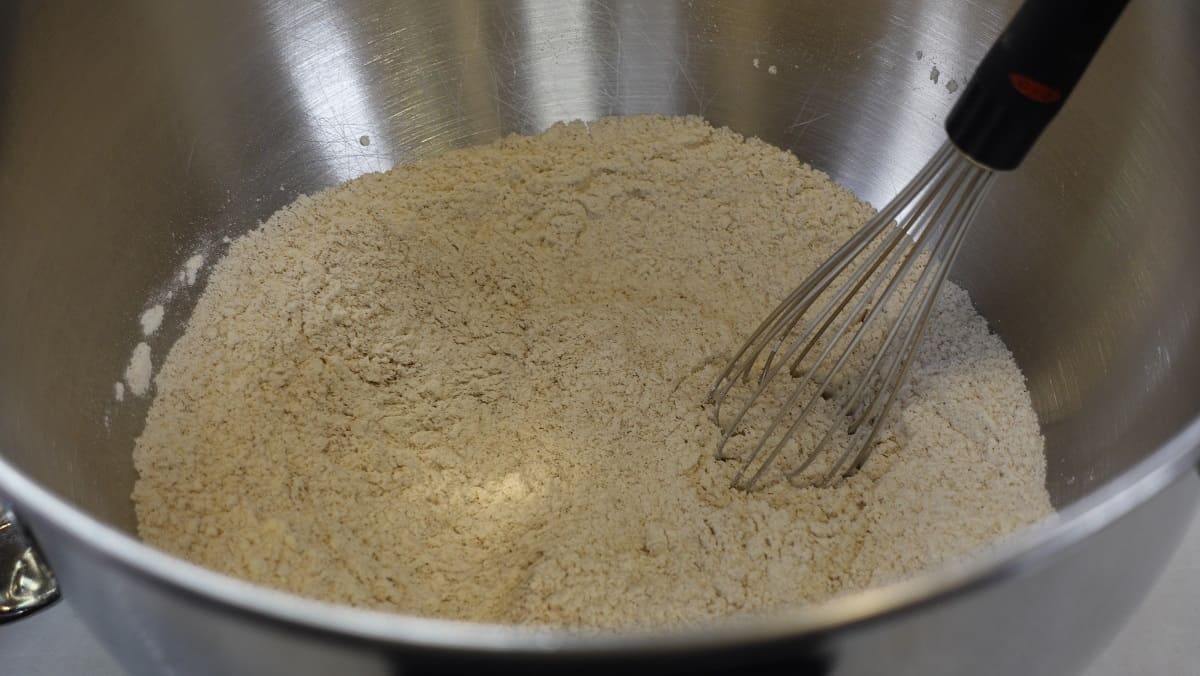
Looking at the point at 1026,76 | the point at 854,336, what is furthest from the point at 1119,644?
the point at 1026,76

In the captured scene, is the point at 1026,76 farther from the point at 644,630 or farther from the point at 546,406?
the point at 546,406

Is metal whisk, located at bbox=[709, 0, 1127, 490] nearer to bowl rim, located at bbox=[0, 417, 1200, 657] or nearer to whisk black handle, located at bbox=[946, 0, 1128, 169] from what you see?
whisk black handle, located at bbox=[946, 0, 1128, 169]

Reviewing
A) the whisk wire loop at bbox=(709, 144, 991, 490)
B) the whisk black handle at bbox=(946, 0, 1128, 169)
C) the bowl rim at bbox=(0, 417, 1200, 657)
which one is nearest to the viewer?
the bowl rim at bbox=(0, 417, 1200, 657)

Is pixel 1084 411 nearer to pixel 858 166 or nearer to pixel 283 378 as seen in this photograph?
pixel 858 166

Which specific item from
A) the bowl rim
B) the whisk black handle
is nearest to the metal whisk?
the whisk black handle

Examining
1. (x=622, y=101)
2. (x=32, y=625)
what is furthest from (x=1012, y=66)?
(x=32, y=625)
